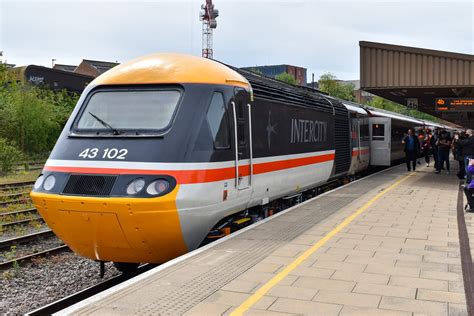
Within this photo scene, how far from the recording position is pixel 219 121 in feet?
21.2

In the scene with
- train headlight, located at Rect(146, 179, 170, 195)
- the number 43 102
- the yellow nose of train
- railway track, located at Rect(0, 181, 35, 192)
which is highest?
the number 43 102

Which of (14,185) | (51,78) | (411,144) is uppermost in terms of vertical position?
(51,78)

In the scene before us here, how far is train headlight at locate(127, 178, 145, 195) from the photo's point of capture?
5.54 metres

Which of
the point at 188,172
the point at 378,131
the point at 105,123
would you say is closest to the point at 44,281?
the point at 105,123

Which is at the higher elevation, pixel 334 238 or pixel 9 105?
pixel 9 105

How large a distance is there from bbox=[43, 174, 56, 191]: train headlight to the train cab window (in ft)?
44.0

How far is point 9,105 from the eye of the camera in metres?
26.1

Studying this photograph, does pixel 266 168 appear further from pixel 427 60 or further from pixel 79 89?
pixel 79 89

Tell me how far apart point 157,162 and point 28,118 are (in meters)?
25.2

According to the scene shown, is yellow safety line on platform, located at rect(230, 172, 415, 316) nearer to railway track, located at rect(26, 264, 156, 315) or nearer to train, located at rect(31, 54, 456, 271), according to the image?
train, located at rect(31, 54, 456, 271)

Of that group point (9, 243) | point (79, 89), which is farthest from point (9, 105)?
point (9, 243)

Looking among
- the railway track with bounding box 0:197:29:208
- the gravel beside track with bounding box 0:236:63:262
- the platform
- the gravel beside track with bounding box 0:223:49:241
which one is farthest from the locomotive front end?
the railway track with bounding box 0:197:29:208

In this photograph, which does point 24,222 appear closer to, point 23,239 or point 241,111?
point 23,239

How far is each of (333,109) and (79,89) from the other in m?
28.9
